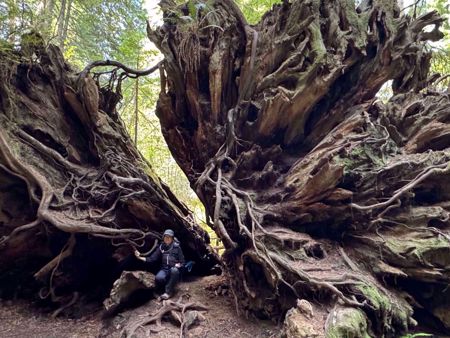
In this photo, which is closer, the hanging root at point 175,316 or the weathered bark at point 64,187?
the hanging root at point 175,316

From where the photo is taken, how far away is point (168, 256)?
5590mm

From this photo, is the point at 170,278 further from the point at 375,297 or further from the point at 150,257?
the point at 375,297

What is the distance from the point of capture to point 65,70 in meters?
6.09

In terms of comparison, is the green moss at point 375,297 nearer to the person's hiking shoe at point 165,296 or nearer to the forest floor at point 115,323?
the forest floor at point 115,323

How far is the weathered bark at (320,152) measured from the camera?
4.50 metres

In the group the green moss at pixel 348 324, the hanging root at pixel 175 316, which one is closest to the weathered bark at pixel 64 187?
the hanging root at pixel 175 316

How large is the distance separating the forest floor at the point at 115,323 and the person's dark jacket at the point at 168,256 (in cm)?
59

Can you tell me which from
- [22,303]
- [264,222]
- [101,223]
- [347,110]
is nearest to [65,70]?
[101,223]

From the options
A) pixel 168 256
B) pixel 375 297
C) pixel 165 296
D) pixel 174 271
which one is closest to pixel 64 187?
pixel 168 256

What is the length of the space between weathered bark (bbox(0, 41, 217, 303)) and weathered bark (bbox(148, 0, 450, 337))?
150 centimetres

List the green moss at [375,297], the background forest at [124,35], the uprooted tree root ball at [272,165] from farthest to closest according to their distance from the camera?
the background forest at [124,35] < the uprooted tree root ball at [272,165] < the green moss at [375,297]

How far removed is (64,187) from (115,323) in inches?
97.6

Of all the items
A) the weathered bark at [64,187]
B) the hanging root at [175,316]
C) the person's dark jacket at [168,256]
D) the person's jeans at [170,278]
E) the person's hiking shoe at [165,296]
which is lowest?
the hanging root at [175,316]

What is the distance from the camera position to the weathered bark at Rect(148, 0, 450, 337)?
450cm
